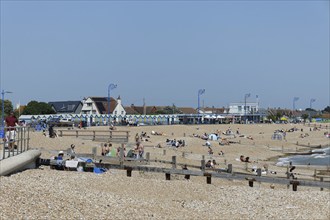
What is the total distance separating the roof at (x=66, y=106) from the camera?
103412 mm

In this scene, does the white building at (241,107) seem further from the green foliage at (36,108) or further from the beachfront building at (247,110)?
the green foliage at (36,108)

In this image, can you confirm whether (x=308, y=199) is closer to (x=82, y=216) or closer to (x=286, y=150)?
(x=82, y=216)

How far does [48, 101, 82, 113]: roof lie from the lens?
103m

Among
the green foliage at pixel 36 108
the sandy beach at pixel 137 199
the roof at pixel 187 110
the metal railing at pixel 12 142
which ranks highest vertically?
the roof at pixel 187 110

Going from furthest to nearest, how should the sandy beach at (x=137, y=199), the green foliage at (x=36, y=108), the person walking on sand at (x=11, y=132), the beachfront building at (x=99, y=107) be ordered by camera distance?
the beachfront building at (x=99, y=107)
the green foliage at (x=36, y=108)
the person walking on sand at (x=11, y=132)
the sandy beach at (x=137, y=199)

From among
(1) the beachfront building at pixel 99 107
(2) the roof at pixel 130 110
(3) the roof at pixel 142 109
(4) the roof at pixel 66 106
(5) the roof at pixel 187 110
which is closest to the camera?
(1) the beachfront building at pixel 99 107

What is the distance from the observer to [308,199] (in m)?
17.3

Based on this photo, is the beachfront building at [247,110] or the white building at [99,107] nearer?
the white building at [99,107]

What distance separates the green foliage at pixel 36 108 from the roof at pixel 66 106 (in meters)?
7.61

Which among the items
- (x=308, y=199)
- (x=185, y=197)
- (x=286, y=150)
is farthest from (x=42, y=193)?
(x=286, y=150)

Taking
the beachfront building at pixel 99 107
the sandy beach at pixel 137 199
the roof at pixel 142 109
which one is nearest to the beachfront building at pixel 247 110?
the roof at pixel 142 109

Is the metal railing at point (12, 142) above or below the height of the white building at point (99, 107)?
below

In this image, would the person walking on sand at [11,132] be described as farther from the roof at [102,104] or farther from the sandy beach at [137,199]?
the roof at [102,104]

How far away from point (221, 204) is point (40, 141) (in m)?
17.9
